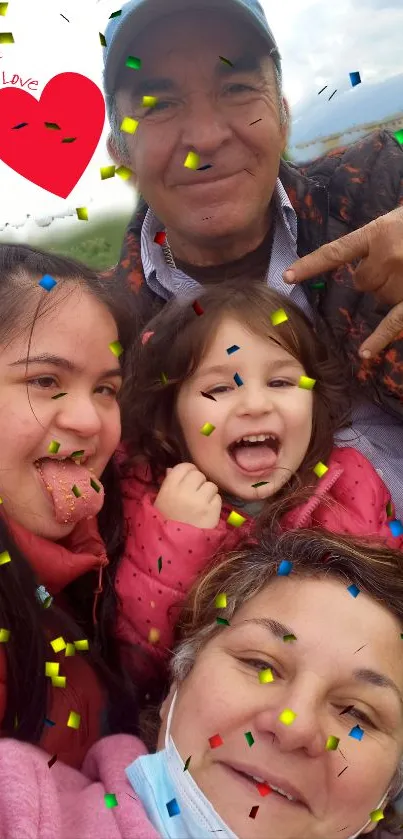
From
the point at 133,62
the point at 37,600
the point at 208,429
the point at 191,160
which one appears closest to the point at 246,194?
the point at 191,160

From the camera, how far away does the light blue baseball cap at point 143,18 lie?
0.98 metres

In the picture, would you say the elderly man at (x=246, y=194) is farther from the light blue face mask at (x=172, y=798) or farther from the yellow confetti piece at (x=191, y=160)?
the light blue face mask at (x=172, y=798)

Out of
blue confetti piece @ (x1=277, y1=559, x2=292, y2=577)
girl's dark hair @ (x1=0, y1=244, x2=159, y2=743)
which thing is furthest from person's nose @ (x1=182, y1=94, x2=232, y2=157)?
blue confetti piece @ (x1=277, y1=559, x2=292, y2=577)

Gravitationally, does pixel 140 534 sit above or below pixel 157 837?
above

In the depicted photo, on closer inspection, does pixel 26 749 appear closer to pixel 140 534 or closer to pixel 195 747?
pixel 195 747

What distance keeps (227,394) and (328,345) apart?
7.7 inches

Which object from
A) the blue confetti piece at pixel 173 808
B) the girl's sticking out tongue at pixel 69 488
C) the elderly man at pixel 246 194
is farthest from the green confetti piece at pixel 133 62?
the blue confetti piece at pixel 173 808

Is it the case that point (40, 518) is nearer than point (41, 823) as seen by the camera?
No

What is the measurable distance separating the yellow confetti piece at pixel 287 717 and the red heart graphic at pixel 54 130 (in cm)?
68

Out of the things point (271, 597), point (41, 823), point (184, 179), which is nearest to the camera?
point (41, 823)

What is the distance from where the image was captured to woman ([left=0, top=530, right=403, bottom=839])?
2.69 feet

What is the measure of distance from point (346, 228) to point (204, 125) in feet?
0.85

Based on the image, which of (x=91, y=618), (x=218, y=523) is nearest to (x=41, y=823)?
(x=91, y=618)

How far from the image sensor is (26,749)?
2.82 ft
